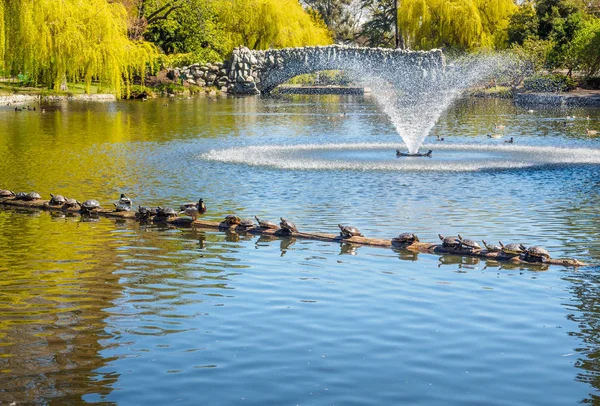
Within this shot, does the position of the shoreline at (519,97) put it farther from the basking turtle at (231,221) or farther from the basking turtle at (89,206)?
the basking turtle at (231,221)

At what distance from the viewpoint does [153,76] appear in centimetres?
9525

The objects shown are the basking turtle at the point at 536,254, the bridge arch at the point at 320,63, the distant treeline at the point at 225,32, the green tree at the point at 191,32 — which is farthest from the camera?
the green tree at the point at 191,32

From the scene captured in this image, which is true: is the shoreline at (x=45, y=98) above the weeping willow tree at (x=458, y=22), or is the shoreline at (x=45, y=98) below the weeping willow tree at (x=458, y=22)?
below

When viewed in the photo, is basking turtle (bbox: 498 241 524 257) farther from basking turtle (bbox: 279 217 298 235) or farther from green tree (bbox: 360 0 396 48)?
green tree (bbox: 360 0 396 48)

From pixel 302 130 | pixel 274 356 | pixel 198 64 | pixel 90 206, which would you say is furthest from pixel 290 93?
pixel 274 356

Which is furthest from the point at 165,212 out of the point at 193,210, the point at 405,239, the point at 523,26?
the point at 523,26

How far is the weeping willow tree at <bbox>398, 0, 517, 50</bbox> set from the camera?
94375 mm

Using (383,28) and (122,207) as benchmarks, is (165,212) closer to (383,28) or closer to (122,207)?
(122,207)

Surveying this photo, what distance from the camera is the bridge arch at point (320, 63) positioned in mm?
90250

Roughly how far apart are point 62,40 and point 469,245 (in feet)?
157

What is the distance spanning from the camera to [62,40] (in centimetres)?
5912

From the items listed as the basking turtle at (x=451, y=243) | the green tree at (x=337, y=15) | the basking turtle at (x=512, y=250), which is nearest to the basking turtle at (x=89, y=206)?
the basking turtle at (x=451, y=243)

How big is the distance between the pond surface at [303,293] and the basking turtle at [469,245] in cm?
27

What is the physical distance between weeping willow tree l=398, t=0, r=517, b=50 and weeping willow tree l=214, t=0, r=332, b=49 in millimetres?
11813
